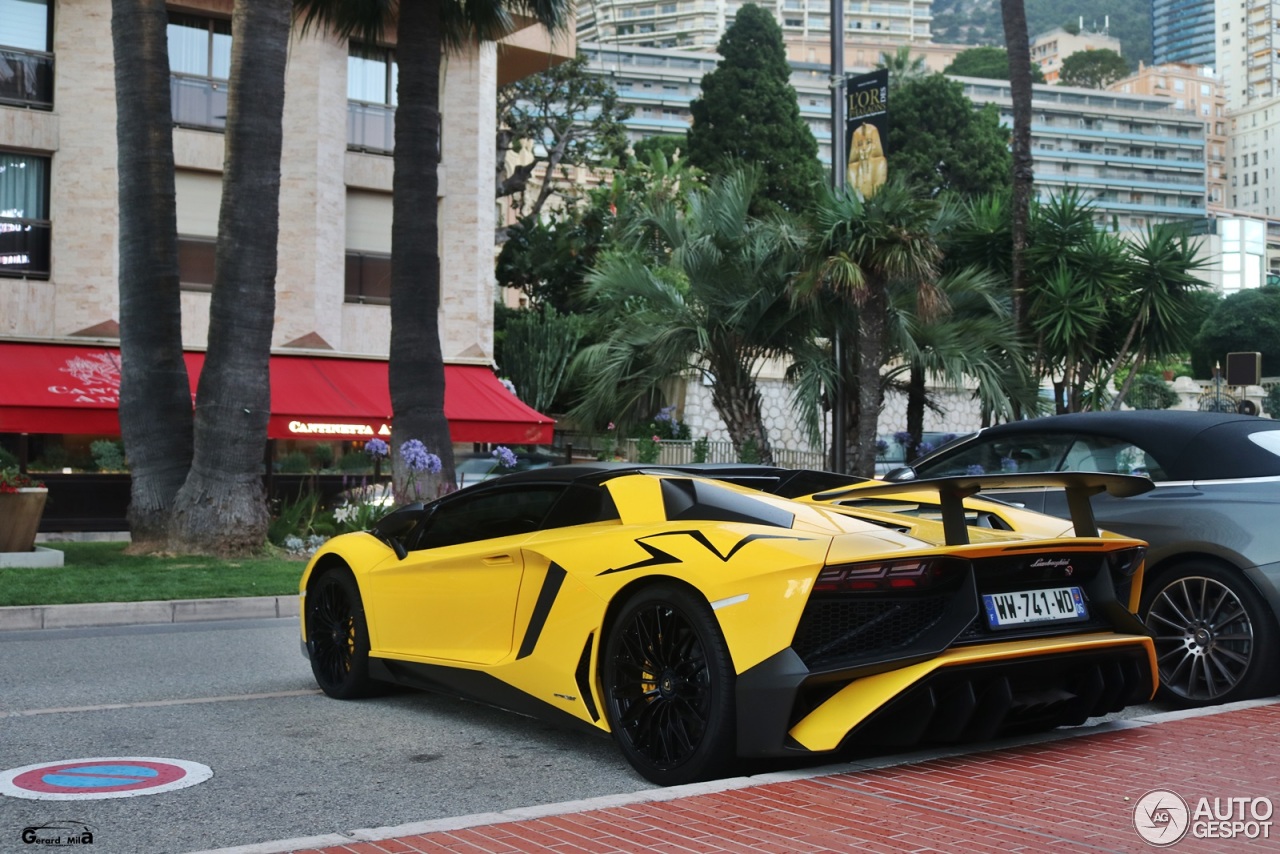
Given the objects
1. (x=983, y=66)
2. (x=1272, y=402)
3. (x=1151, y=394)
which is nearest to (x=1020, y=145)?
(x=1151, y=394)

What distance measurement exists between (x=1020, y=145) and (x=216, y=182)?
14.8 metres

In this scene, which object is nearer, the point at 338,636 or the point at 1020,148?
the point at 338,636

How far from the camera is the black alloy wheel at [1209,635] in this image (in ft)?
21.5

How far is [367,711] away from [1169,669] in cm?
394

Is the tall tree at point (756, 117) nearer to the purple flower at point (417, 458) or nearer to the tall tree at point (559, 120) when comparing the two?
the tall tree at point (559, 120)

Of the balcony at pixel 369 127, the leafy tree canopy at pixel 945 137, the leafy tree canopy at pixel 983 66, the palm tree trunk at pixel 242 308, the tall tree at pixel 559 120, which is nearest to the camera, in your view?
the palm tree trunk at pixel 242 308

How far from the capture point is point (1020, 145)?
75.0 feet

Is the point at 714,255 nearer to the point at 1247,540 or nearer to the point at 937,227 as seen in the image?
the point at 937,227

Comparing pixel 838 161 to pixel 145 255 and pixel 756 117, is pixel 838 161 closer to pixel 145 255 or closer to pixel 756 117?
pixel 145 255

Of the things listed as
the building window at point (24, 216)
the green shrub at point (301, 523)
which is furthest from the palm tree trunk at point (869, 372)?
the building window at point (24, 216)

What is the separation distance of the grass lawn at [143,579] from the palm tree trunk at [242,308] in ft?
2.55

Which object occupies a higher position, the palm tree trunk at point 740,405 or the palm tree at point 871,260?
the palm tree at point 871,260

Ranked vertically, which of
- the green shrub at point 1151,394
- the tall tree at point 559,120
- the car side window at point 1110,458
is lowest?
the car side window at point 1110,458

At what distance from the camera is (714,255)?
20609mm
